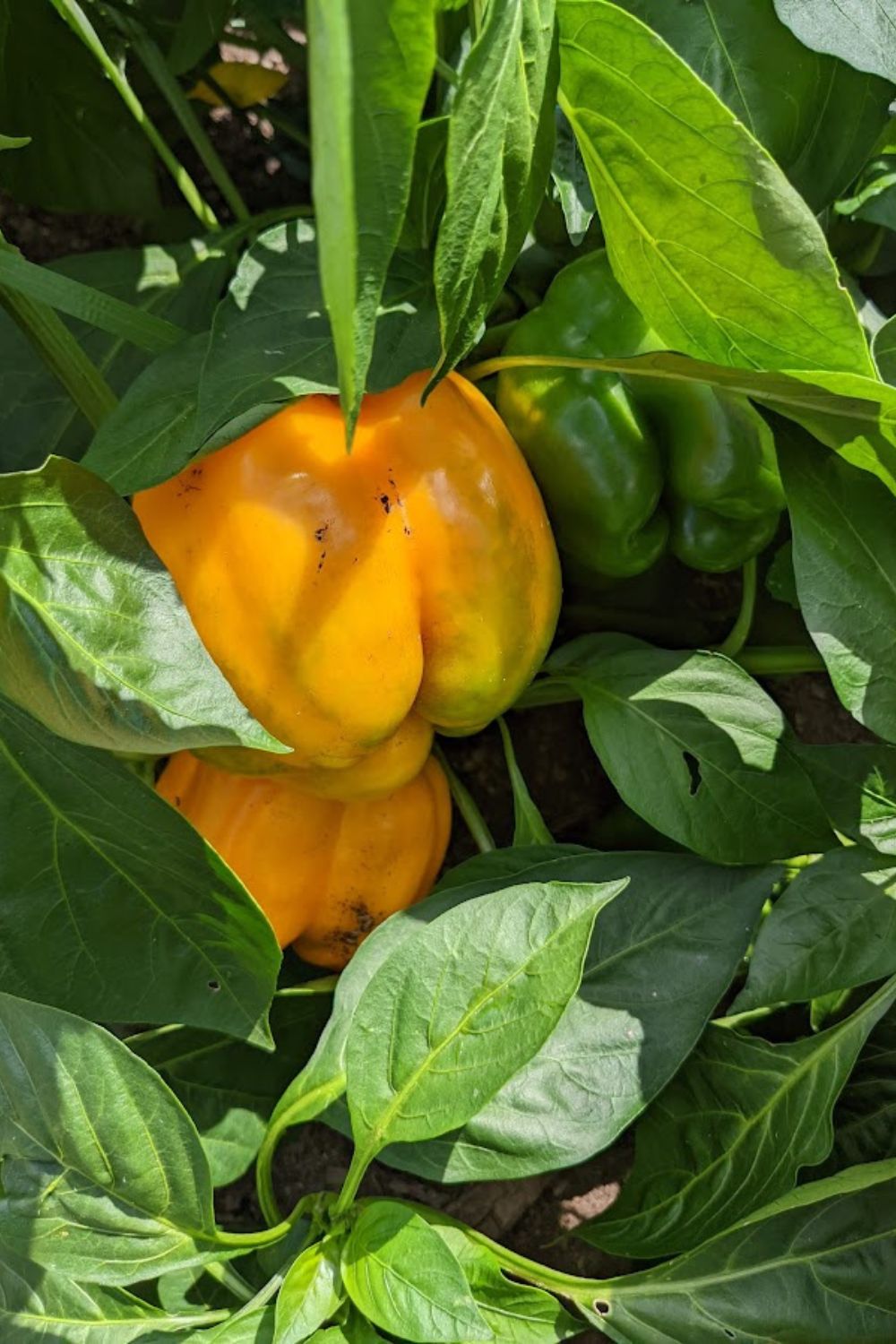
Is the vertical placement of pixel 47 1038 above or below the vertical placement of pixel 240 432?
below

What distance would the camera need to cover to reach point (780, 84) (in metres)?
0.70

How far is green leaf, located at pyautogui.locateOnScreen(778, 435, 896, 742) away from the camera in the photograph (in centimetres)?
68

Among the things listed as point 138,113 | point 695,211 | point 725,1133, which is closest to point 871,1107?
point 725,1133

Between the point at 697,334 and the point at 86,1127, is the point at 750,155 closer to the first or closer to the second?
the point at 697,334

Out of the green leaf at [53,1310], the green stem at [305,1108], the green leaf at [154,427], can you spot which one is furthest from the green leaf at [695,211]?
the green leaf at [53,1310]

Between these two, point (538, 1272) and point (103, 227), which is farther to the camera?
point (103, 227)

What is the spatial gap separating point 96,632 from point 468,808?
0.39 metres

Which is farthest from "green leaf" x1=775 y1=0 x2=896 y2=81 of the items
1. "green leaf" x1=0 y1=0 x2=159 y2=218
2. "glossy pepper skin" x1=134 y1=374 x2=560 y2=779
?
"green leaf" x1=0 y1=0 x2=159 y2=218

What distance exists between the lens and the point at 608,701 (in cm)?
80

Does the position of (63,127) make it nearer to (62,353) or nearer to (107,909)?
(62,353)

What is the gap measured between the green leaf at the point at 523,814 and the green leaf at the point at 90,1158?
0.97 ft

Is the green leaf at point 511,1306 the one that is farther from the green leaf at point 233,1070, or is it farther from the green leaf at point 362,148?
the green leaf at point 362,148

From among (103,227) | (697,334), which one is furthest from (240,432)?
(103,227)

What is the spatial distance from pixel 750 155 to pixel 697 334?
10cm
